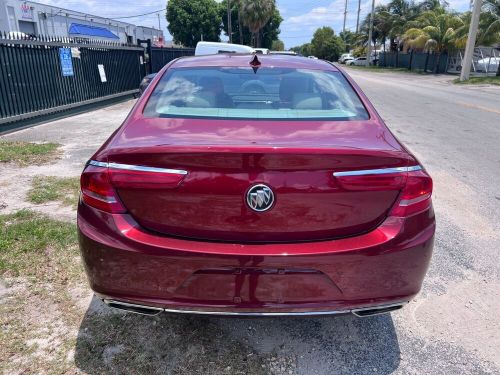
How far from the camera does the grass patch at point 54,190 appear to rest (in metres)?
4.70

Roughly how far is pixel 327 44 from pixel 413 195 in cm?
8165

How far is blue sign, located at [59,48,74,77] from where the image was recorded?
33.1 feet

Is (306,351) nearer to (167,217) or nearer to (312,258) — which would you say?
(312,258)

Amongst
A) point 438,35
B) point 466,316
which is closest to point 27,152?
point 466,316

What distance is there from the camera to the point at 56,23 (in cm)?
4178

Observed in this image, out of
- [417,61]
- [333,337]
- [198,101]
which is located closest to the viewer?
[333,337]

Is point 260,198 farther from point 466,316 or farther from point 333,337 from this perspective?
point 466,316

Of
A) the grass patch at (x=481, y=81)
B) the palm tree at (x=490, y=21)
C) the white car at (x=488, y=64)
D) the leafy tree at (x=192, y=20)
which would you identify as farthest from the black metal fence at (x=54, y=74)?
the leafy tree at (x=192, y=20)

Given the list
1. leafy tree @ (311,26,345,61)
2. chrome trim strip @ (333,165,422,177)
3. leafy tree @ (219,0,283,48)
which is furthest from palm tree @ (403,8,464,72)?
leafy tree @ (311,26,345,61)

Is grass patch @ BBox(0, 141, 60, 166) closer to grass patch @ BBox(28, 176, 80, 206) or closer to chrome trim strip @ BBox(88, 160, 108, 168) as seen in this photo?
grass patch @ BBox(28, 176, 80, 206)

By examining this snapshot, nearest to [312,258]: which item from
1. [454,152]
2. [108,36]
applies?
[454,152]

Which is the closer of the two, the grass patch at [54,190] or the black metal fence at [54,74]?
the grass patch at [54,190]

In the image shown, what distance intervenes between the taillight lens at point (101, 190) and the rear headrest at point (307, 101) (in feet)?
4.22

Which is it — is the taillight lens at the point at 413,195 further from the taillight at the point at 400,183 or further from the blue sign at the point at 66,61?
the blue sign at the point at 66,61
